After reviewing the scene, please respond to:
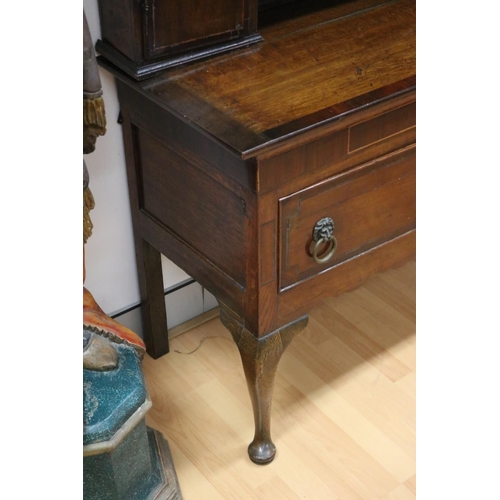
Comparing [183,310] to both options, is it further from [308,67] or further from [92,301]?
[308,67]

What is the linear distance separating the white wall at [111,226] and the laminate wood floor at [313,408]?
20 cm

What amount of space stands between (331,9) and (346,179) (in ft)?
1.42

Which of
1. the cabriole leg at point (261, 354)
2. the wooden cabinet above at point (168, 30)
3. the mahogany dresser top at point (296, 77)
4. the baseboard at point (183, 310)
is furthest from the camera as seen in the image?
the baseboard at point (183, 310)

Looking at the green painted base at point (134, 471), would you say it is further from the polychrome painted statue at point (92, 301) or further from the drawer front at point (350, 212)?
the drawer front at point (350, 212)

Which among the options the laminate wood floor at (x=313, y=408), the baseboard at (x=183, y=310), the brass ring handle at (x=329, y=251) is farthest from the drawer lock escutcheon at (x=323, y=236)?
the baseboard at (x=183, y=310)

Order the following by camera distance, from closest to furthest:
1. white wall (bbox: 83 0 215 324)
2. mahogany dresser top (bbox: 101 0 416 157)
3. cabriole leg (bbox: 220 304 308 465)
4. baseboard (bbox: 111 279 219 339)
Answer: mahogany dresser top (bbox: 101 0 416 157), cabriole leg (bbox: 220 304 308 465), white wall (bbox: 83 0 215 324), baseboard (bbox: 111 279 219 339)

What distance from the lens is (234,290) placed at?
142cm

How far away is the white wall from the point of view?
1.56m

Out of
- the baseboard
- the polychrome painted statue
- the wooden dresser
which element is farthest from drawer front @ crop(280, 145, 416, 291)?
the baseboard

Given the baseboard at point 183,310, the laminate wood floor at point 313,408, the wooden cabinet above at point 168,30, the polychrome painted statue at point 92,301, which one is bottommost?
the laminate wood floor at point 313,408

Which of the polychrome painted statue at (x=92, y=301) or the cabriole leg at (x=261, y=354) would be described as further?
the cabriole leg at (x=261, y=354)

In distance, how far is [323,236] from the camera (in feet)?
4.47

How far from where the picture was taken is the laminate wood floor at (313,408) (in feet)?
5.24

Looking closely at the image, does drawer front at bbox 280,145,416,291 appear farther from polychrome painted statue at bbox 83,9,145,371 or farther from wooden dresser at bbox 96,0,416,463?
polychrome painted statue at bbox 83,9,145,371
